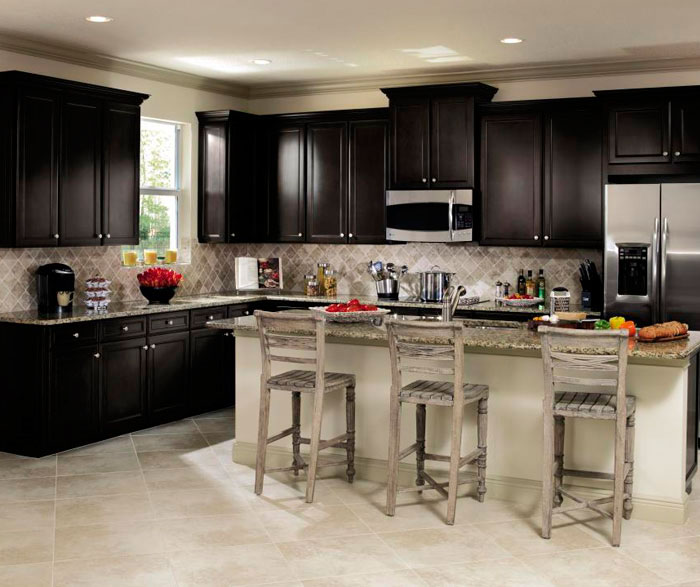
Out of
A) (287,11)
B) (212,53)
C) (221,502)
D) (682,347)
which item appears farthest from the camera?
(212,53)

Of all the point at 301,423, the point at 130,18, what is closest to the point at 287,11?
the point at 130,18

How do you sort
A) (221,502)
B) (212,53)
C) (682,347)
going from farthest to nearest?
(212,53), (221,502), (682,347)

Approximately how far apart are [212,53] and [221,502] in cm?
343

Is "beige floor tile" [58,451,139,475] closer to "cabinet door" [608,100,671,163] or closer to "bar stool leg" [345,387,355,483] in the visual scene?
"bar stool leg" [345,387,355,483]

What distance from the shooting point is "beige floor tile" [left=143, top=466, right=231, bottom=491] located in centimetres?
523

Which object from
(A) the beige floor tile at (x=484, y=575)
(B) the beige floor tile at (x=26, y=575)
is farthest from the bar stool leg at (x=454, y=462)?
(B) the beige floor tile at (x=26, y=575)

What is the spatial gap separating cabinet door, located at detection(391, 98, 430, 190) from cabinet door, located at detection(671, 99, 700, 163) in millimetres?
1882

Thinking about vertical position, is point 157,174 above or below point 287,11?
below

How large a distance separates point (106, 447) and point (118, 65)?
2.92m

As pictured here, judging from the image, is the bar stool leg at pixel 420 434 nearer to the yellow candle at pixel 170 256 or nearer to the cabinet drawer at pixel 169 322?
the cabinet drawer at pixel 169 322

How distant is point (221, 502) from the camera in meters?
4.92

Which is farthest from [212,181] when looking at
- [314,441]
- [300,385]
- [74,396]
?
[314,441]

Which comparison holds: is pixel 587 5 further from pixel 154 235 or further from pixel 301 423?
pixel 154 235

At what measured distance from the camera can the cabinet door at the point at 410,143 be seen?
725 centimetres
